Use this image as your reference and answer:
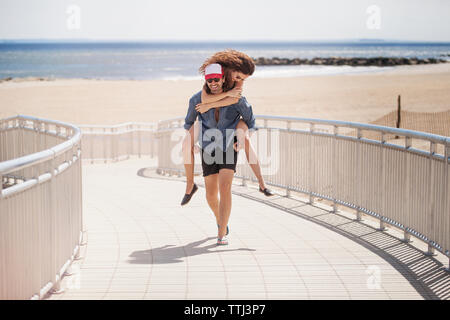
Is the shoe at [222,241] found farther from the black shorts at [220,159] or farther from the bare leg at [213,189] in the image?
the black shorts at [220,159]

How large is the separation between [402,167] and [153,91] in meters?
38.0

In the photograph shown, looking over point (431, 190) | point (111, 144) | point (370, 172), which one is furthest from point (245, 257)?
point (111, 144)

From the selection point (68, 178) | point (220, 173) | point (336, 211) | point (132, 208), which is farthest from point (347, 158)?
point (68, 178)

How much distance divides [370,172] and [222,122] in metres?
1.92

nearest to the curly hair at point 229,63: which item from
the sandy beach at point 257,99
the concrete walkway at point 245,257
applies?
the concrete walkway at point 245,257

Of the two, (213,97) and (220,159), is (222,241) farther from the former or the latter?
(213,97)

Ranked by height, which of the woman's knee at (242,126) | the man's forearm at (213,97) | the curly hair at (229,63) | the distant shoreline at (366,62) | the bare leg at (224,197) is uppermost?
the distant shoreline at (366,62)

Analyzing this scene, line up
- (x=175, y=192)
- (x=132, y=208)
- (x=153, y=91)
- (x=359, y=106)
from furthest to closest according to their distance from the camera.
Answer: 1. (x=153, y=91)
2. (x=359, y=106)
3. (x=175, y=192)
4. (x=132, y=208)

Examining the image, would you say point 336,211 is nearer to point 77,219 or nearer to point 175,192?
point 175,192

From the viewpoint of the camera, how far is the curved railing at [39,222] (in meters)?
3.76

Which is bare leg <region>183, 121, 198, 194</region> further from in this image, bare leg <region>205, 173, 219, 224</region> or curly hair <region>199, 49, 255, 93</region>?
curly hair <region>199, 49, 255, 93</region>

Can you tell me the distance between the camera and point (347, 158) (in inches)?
293

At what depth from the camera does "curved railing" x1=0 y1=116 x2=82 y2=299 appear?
3.76 metres

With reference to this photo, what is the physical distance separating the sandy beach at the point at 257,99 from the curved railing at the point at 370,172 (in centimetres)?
1930
